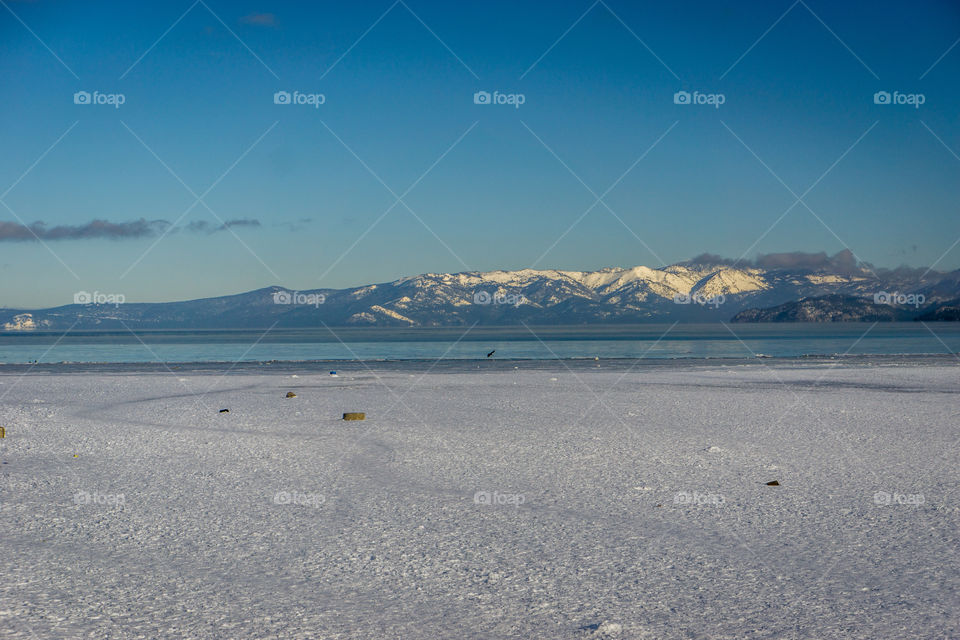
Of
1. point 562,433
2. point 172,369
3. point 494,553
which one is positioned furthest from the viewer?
point 172,369

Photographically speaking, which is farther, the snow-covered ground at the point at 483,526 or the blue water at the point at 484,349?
the blue water at the point at 484,349

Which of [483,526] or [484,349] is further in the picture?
[484,349]

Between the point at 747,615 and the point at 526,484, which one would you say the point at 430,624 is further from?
the point at 526,484

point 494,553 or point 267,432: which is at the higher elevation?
point 267,432

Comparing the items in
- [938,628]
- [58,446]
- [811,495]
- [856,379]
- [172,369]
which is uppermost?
[172,369]

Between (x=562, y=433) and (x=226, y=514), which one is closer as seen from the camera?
(x=226, y=514)

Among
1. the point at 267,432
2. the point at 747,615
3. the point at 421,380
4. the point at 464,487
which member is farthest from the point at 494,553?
the point at 421,380

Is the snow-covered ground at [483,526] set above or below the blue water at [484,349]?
below

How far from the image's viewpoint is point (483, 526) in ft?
25.1

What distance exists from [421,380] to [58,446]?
1626 centimetres

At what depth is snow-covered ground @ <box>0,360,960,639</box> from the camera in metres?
5.29

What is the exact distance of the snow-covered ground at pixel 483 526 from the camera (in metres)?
5.29

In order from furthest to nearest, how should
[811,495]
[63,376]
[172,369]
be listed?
[172,369]
[63,376]
[811,495]

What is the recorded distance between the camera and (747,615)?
5.27 metres
